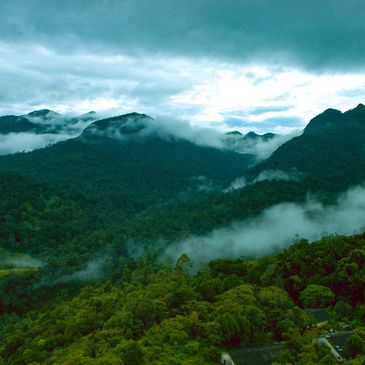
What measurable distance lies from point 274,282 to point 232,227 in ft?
189

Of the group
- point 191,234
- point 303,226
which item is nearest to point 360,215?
point 303,226

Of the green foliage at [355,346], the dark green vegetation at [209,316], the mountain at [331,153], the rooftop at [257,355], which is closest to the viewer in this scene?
the green foliage at [355,346]

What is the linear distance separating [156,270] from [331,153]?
298 ft

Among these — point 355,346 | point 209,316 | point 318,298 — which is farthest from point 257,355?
point 318,298

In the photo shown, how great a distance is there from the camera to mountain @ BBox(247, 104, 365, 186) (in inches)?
4532

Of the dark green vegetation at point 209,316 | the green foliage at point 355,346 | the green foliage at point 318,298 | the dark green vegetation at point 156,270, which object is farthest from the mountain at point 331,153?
the green foliage at point 355,346

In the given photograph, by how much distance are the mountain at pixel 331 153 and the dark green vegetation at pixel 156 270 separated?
0.53m

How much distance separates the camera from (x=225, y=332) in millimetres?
25922

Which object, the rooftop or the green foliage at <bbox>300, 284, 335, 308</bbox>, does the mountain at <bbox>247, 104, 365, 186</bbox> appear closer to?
the green foliage at <bbox>300, 284, 335, 308</bbox>

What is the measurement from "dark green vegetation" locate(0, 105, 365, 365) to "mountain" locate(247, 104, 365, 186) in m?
0.53

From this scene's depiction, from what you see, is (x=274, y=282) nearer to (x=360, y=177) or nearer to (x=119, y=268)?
(x=119, y=268)

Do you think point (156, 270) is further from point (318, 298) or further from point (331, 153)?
point (331, 153)

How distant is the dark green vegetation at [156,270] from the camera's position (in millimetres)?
26938

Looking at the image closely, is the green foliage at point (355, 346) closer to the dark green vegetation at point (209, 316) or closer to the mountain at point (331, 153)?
the dark green vegetation at point (209, 316)
